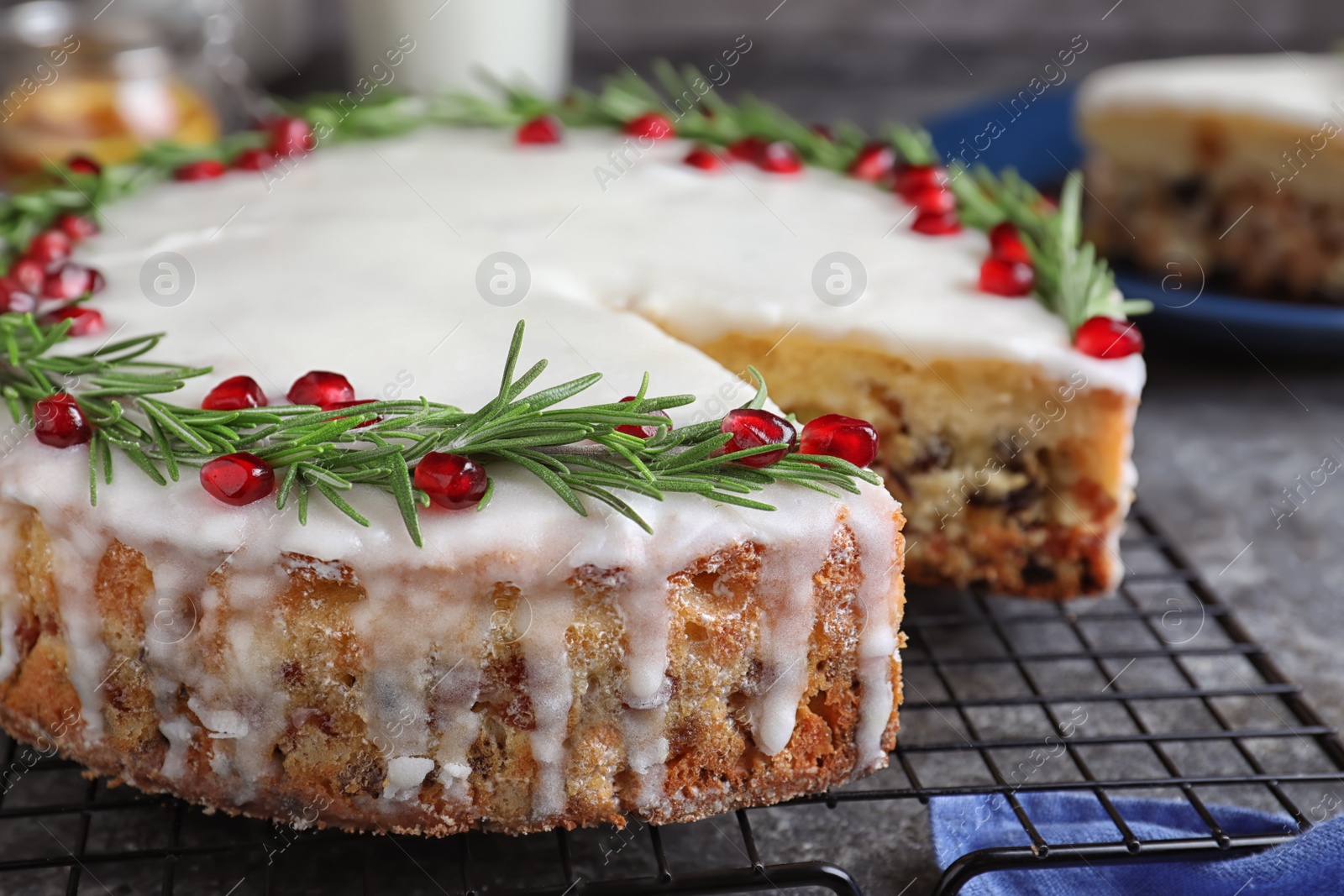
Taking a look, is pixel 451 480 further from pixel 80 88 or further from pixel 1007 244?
pixel 80 88

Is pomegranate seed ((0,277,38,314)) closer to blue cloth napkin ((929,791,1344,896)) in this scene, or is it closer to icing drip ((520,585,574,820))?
icing drip ((520,585,574,820))

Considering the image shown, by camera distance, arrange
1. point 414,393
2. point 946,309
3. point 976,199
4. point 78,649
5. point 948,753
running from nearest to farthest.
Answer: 1. point 78,649
2. point 414,393
3. point 948,753
4. point 946,309
5. point 976,199

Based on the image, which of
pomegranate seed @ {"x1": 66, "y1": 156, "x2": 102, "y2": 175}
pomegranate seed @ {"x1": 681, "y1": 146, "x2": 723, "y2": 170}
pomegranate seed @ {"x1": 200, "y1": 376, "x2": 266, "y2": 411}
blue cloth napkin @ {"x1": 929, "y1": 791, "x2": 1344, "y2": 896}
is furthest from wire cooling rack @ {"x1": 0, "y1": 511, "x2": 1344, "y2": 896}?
pomegranate seed @ {"x1": 66, "y1": 156, "x2": 102, "y2": 175}

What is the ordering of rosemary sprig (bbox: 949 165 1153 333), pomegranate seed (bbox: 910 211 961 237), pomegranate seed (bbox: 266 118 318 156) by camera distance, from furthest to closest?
pomegranate seed (bbox: 266 118 318 156)
pomegranate seed (bbox: 910 211 961 237)
rosemary sprig (bbox: 949 165 1153 333)

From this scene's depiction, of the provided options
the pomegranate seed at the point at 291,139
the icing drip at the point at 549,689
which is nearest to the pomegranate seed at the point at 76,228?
the pomegranate seed at the point at 291,139

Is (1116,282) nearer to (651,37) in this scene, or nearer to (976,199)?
(976,199)

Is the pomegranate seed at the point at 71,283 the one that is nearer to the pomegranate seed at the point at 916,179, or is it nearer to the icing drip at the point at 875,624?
the icing drip at the point at 875,624

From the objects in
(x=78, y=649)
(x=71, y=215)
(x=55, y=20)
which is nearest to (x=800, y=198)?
(x=71, y=215)
